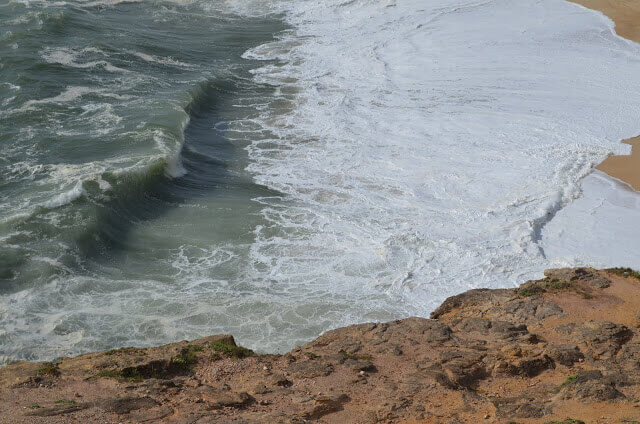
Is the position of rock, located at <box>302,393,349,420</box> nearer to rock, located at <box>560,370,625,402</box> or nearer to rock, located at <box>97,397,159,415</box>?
rock, located at <box>97,397,159,415</box>

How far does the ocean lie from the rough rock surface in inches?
73.8

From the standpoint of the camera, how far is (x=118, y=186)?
51.3ft

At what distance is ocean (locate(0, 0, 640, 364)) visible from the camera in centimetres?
1205

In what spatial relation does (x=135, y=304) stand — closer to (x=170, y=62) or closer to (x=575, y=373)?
(x=575, y=373)

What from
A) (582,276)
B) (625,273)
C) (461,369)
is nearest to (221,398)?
(461,369)

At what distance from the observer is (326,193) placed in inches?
646

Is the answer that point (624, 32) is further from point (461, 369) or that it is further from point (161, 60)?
point (461, 369)

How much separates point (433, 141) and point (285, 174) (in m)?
4.79

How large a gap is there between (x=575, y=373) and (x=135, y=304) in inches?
285

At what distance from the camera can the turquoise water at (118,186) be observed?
11.5 m

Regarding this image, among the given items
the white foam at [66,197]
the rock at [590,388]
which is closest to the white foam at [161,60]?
the white foam at [66,197]

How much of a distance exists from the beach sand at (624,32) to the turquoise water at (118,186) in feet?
31.0

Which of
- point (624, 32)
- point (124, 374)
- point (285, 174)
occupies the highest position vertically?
point (624, 32)

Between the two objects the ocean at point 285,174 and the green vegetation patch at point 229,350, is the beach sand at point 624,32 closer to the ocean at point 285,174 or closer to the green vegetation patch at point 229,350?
the ocean at point 285,174
